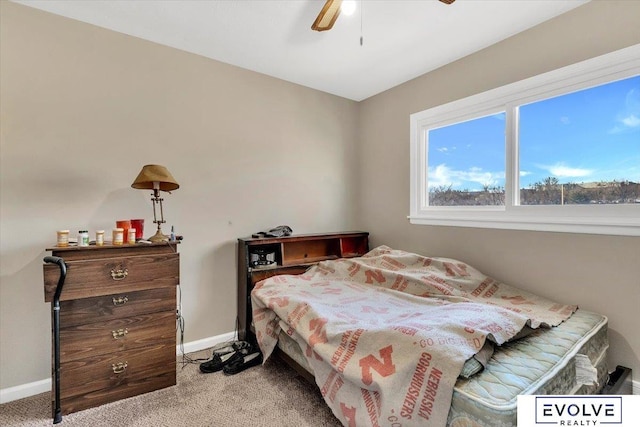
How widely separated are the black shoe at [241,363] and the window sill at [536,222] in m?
1.93

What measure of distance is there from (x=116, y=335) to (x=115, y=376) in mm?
249

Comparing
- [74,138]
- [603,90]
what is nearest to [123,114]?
[74,138]

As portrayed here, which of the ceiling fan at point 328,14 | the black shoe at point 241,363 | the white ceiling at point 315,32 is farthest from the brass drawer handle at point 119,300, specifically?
the ceiling fan at point 328,14

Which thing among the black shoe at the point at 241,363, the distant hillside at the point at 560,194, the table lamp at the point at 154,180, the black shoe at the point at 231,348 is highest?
the table lamp at the point at 154,180

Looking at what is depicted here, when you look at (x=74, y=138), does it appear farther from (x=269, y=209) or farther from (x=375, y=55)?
Result: (x=375, y=55)

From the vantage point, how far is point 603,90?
2.02 meters

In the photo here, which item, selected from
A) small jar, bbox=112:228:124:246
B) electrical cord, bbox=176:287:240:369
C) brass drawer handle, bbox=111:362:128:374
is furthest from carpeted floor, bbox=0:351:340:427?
small jar, bbox=112:228:124:246

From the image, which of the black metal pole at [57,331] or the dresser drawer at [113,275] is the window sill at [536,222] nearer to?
the dresser drawer at [113,275]

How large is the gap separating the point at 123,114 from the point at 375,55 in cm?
208

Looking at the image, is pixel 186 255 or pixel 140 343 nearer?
pixel 140 343

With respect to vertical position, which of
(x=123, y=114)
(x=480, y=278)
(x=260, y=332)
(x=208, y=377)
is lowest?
(x=208, y=377)

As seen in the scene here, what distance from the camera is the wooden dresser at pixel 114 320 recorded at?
1766 millimetres

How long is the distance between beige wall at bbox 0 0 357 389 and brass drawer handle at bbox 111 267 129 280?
1.83 ft

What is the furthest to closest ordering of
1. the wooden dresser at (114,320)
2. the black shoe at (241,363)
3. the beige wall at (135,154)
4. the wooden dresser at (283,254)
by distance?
the wooden dresser at (283,254), the black shoe at (241,363), the beige wall at (135,154), the wooden dresser at (114,320)
